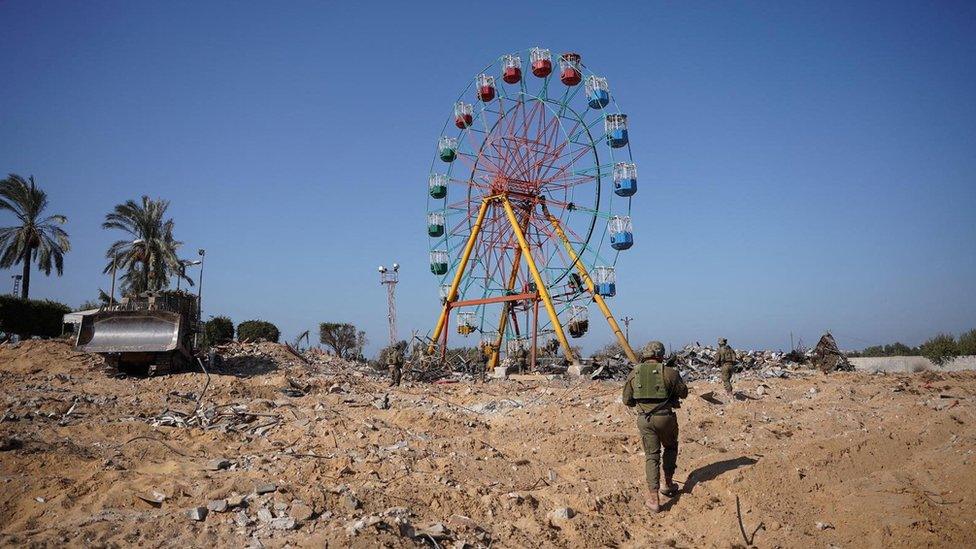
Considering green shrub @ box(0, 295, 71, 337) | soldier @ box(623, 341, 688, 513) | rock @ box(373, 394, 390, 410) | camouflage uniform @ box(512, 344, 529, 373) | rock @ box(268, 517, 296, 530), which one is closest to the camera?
rock @ box(268, 517, 296, 530)

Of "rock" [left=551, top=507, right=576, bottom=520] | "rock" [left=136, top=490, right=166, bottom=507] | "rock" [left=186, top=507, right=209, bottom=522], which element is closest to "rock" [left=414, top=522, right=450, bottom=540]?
"rock" [left=551, top=507, right=576, bottom=520]

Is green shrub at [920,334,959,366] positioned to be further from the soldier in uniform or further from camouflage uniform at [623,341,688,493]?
camouflage uniform at [623,341,688,493]

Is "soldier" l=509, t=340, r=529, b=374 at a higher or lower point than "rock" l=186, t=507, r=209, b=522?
higher

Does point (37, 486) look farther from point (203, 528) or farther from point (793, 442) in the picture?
point (793, 442)

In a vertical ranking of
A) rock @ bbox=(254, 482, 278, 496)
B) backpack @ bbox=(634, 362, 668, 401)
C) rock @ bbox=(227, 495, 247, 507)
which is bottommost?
rock @ bbox=(227, 495, 247, 507)

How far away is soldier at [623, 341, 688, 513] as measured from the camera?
6004mm

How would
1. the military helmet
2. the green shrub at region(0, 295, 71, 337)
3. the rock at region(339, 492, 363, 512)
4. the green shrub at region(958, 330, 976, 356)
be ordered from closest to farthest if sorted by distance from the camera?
the rock at region(339, 492, 363, 512), the military helmet, the green shrub at region(0, 295, 71, 337), the green shrub at region(958, 330, 976, 356)

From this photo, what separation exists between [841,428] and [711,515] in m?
4.63

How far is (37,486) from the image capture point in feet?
18.3

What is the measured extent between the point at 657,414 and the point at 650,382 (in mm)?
311

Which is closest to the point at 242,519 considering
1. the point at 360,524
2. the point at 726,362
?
the point at 360,524

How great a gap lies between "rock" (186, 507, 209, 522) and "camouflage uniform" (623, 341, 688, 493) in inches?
153

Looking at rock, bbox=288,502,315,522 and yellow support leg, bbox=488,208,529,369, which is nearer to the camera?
rock, bbox=288,502,315,522

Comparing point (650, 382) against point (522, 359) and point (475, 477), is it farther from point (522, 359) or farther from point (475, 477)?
point (522, 359)
